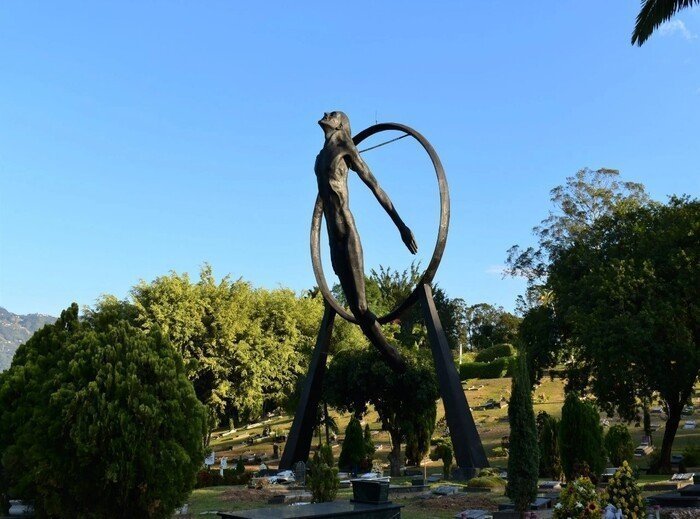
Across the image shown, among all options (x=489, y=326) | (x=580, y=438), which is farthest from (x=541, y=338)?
(x=489, y=326)

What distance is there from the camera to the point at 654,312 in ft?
85.3

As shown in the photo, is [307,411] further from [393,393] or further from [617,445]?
[617,445]

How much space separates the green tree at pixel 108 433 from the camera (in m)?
13.0

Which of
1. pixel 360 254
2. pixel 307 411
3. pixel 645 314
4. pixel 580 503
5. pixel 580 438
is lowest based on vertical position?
pixel 580 503

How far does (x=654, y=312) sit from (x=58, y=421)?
2025cm

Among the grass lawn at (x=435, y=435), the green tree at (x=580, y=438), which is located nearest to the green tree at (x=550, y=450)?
the green tree at (x=580, y=438)

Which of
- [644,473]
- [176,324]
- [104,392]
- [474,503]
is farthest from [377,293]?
[104,392]

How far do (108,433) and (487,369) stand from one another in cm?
5420

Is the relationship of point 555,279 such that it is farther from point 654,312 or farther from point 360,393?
point 360,393

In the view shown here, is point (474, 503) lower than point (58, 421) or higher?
lower

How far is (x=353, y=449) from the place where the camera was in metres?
29.1

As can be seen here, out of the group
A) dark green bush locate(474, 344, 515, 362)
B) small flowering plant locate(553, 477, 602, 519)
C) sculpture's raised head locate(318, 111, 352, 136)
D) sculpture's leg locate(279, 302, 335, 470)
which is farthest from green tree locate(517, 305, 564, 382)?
dark green bush locate(474, 344, 515, 362)

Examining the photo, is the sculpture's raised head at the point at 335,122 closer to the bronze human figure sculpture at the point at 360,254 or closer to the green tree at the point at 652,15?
the bronze human figure sculpture at the point at 360,254

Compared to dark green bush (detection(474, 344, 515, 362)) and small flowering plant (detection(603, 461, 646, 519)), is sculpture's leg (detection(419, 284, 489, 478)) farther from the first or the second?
dark green bush (detection(474, 344, 515, 362))
